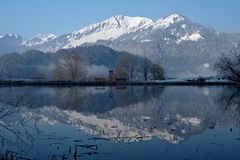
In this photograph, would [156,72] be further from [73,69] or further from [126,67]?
[73,69]

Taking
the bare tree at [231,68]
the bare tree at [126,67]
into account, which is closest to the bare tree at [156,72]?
the bare tree at [126,67]

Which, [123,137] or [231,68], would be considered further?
[231,68]

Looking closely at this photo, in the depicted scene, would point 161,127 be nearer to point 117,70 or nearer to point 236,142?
point 236,142

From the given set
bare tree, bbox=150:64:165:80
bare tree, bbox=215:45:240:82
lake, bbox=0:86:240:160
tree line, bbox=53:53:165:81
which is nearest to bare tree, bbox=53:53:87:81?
tree line, bbox=53:53:165:81

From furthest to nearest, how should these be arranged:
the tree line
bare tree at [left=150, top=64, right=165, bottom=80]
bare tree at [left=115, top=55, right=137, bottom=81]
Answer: bare tree at [left=150, top=64, right=165, bottom=80]
bare tree at [left=115, top=55, right=137, bottom=81]
the tree line

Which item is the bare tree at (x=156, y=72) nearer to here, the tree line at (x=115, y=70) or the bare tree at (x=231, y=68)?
the tree line at (x=115, y=70)

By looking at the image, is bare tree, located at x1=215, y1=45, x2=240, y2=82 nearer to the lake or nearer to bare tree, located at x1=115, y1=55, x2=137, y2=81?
bare tree, located at x1=115, y1=55, x2=137, y2=81

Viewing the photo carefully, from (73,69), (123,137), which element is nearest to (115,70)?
(73,69)

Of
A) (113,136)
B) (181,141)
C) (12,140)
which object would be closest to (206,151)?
(181,141)

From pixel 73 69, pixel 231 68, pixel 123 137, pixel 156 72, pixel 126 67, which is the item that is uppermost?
pixel 126 67

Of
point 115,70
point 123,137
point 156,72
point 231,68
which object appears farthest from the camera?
point 156,72

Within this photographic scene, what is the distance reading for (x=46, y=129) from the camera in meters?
16.4

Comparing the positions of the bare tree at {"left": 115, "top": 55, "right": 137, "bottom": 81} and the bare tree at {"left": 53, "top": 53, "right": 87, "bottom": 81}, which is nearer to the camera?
the bare tree at {"left": 53, "top": 53, "right": 87, "bottom": 81}

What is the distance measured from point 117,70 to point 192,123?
67487 millimetres
